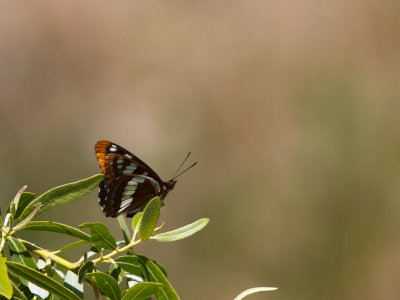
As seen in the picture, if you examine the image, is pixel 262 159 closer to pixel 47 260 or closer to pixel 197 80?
pixel 197 80

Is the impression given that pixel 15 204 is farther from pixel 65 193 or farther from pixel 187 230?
pixel 187 230

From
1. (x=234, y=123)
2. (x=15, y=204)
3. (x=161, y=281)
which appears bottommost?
(x=234, y=123)

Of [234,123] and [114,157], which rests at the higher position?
[114,157]

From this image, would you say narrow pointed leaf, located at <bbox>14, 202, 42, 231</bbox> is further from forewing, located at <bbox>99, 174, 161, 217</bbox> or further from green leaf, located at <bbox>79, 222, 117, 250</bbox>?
forewing, located at <bbox>99, 174, 161, 217</bbox>

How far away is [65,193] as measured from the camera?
0.84 metres

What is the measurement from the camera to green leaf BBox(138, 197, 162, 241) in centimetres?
80

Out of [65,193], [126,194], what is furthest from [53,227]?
[126,194]

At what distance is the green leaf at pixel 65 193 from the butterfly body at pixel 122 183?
21cm

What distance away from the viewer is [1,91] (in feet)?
17.9

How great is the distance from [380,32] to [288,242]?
2.03 meters

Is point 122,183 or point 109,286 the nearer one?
point 109,286

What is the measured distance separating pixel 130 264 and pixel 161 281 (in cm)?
5

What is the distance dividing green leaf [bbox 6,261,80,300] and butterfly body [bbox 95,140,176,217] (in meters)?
0.31

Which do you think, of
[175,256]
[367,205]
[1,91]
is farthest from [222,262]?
[1,91]
